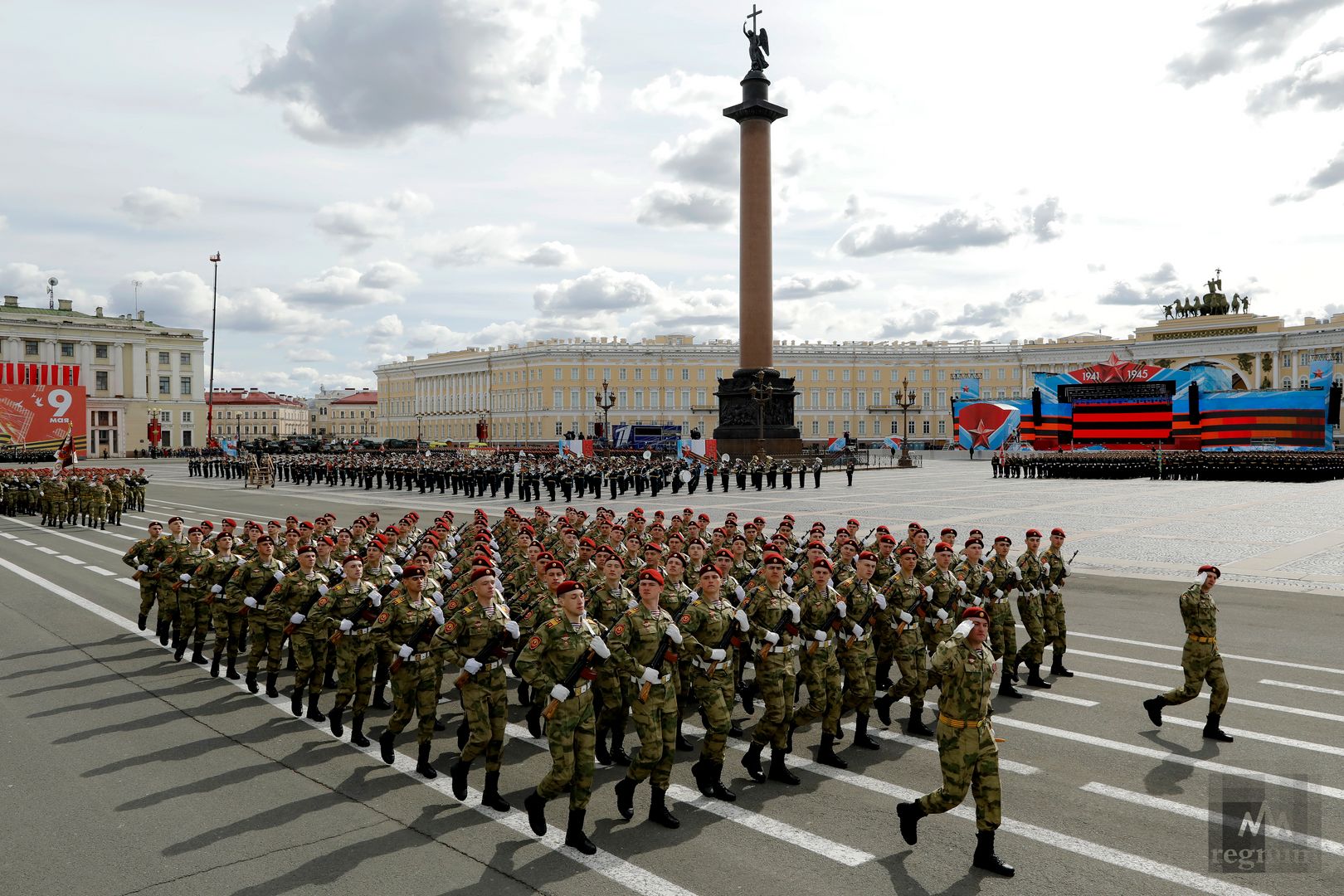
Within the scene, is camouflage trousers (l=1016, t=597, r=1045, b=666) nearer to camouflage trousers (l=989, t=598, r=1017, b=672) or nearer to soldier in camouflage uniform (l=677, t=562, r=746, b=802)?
camouflage trousers (l=989, t=598, r=1017, b=672)

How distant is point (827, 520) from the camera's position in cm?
2664

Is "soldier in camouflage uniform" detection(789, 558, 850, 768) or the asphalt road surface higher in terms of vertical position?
"soldier in camouflage uniform" detection(789, 558, 850, 768)

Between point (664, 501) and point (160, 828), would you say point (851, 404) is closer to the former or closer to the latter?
point (664, 501)

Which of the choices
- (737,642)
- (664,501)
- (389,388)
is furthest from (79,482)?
(389,388)

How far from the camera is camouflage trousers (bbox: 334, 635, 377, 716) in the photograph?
8500 mm

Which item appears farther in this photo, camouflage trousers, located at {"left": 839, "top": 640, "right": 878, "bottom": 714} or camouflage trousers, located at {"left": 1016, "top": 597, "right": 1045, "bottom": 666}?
camouflage trousers, located at {"left": 1016, "top": 597, "right": 1045, "bottom": 666}

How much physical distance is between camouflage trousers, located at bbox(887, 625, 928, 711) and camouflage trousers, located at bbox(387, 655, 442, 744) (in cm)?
448

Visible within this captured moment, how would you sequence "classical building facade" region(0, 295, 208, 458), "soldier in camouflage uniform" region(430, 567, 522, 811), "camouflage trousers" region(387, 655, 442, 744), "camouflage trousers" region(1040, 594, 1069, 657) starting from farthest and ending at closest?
1. "classical building facade" region(0, 295, 208, 458)
2. "camouflage trousers" region(1040, 594, 1069, 657)
3. "camouflage trousers" region(387, 655, 442, 744)
4. "soldier in camouflage uniform" region(430, 567, 522, 811)

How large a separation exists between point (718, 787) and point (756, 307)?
4569cm

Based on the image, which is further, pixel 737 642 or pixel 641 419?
pixel 641 419

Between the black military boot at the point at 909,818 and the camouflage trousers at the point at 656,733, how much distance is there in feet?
5.68

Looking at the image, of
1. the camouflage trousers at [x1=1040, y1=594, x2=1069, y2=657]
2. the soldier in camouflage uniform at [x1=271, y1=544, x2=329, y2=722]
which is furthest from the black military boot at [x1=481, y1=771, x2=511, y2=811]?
the camouflage trousers at [x1=1040, y1=594, x2=1069, y2=657]

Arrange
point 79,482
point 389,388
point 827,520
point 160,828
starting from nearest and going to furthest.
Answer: point 160,828 → point 827,520 → point 79,482 → point 389,388

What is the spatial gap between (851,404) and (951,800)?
115 meters
